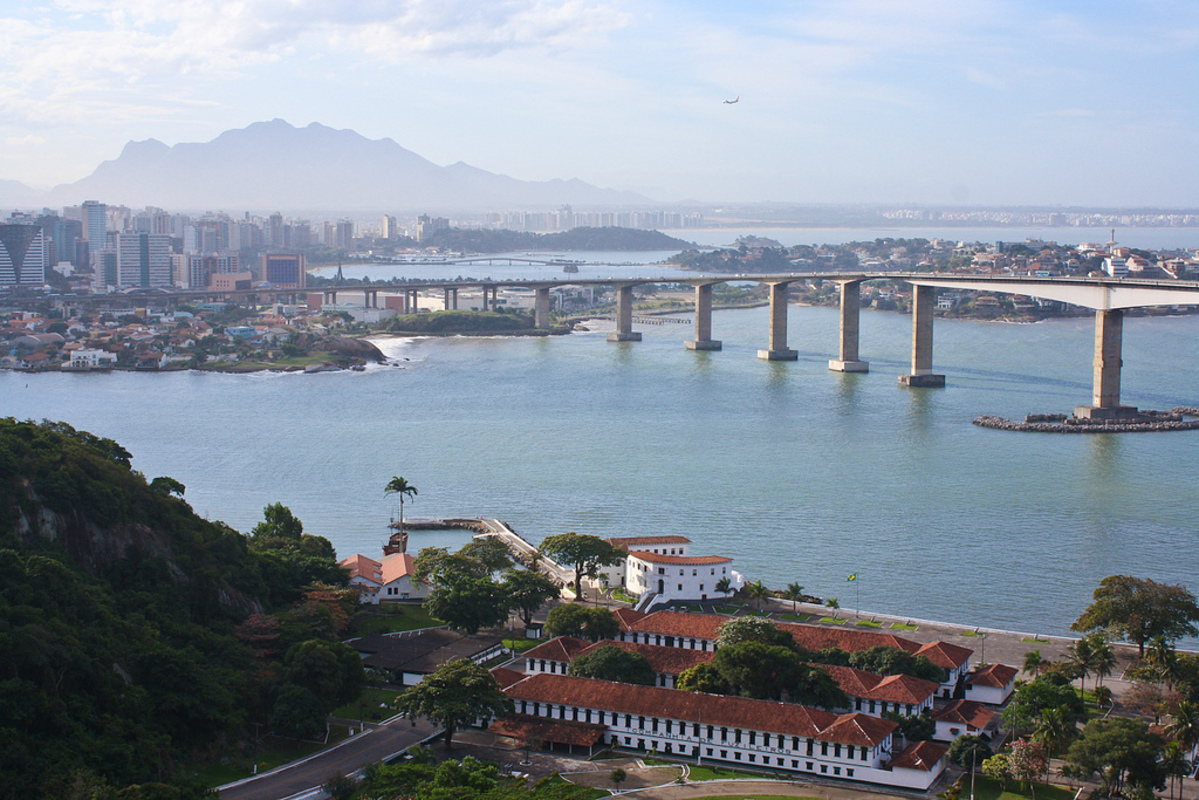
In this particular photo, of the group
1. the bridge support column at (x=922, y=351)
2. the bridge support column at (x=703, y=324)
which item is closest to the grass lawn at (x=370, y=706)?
the bridge support column at (x=922, y=351)

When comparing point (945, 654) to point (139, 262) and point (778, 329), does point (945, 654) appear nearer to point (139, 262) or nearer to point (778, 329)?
point (778, 329)

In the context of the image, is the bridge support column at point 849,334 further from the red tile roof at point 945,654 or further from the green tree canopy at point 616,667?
the green tree canopy at point 616,667

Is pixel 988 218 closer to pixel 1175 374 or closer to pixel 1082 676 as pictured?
pixel 1175 374

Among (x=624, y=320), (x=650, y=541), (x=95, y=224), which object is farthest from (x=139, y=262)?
(x=650, y=541)

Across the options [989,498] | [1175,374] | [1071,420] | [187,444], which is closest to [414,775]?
[989,498]

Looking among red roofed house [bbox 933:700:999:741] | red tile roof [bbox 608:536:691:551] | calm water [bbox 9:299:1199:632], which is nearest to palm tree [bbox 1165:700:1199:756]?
red roofed house [bbox 933:700:999:741]
